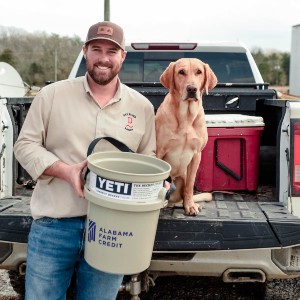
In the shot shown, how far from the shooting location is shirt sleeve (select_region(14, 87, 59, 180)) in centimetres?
260

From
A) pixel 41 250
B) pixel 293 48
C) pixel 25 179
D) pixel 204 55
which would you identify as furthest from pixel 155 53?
pixel 293 48

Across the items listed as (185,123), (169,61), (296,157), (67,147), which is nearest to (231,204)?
(296,157)

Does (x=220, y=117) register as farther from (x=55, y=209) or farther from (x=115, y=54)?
(x=55, y=209)

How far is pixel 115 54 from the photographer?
2.78m

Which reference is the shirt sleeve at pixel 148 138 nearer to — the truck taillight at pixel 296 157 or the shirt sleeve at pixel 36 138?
the shirt sleeve at pixel 36 138

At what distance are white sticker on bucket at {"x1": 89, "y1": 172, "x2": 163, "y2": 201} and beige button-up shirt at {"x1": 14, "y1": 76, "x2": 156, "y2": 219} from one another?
1.09ft

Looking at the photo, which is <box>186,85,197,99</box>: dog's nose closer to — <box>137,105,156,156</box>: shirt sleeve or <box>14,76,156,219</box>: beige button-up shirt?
<box>137,105,156,156</box>: shirt sleeve

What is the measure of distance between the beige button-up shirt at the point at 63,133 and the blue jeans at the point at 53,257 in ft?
0.21

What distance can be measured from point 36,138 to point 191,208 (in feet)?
4.21

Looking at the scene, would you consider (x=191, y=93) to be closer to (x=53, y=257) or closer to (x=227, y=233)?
(x=227, y=233)

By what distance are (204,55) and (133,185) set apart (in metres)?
4.18

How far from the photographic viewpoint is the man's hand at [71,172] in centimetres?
251

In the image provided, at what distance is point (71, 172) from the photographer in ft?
8.29

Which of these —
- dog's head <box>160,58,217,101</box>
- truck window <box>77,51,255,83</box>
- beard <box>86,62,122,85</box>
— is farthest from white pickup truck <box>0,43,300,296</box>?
truck window <box>77,51,255,83</box>
